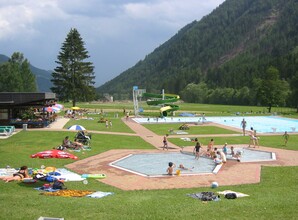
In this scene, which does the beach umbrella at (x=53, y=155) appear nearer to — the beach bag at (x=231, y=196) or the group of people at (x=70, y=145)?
the group of people at (x=70, y=145)

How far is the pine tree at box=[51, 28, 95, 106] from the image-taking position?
7719cm

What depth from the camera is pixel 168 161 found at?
83.9 feet

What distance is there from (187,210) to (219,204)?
145 cm

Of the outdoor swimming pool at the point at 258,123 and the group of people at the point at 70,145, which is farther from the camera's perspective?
the outdoor swimming pool at the point at 258,123

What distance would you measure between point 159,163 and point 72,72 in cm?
5706

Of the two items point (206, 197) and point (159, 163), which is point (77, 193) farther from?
point (159, 163)

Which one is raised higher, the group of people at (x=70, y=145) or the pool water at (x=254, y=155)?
the group of people at (x=70, y=145)

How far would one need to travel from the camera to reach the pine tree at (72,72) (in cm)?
7719

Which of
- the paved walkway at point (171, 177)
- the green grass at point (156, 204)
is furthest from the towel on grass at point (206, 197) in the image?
the paved walkway at point (171, 177)

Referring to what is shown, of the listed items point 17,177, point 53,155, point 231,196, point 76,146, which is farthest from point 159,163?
point 231,196

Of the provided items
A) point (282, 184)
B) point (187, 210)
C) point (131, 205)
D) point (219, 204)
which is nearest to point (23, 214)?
point (131, 205)

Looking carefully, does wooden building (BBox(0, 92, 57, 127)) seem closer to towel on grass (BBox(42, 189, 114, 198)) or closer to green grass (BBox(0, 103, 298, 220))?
green grass (BBox(0, 103, 298, 220))

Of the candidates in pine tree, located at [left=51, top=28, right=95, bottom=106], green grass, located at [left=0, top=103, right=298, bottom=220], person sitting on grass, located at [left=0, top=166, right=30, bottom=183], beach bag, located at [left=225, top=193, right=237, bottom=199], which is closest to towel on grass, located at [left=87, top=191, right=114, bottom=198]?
green grass, located at [left=0, top=103, right=298, bottom=220]

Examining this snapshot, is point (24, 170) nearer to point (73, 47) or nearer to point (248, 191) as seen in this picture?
point (248, 191)
